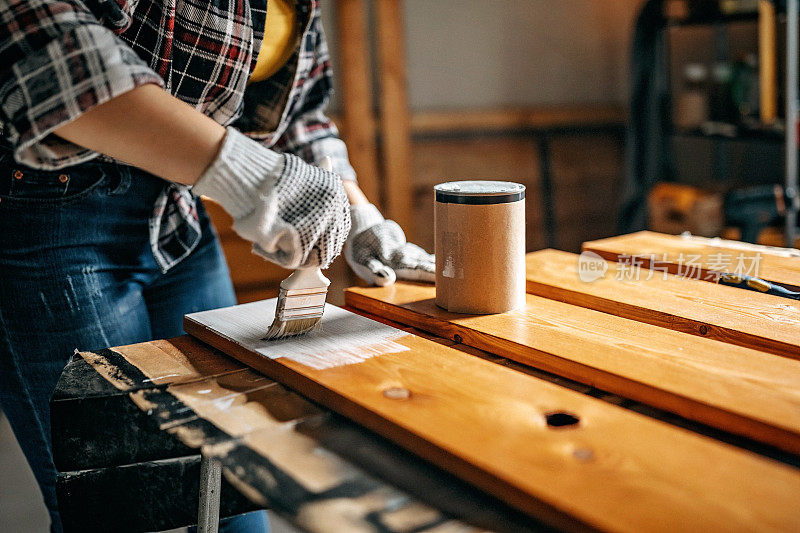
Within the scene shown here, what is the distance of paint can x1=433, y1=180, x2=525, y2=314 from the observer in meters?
0.91

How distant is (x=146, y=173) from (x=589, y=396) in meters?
0.70

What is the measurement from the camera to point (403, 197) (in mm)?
3084

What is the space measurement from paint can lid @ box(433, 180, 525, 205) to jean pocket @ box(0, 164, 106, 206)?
1.56 feet

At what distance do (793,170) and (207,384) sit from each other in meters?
2.55

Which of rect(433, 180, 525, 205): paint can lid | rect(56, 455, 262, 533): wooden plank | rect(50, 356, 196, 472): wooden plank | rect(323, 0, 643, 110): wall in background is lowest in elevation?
rect(56, 455, 262, 533): wooden plank

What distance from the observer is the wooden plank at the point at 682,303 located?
85 cm

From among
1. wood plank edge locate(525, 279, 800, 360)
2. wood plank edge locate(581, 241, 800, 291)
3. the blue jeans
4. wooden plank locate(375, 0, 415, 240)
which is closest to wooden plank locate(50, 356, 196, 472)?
the blue jeans

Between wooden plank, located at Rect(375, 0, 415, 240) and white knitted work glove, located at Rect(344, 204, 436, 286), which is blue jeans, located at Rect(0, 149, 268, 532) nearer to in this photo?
white knitted work glove, located at Rect(344, 204, 436, 286)

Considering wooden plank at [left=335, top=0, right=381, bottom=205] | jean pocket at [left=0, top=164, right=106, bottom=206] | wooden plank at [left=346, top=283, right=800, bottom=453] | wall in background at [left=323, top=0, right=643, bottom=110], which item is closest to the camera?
wooden plank at [left=346, top=283, right=800, bottom=453]

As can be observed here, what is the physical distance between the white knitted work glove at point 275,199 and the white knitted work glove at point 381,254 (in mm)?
329

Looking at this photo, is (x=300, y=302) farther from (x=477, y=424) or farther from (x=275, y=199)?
(x=477, y=424)

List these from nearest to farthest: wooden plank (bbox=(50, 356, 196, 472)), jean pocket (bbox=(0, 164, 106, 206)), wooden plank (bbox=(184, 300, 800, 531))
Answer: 1. wooden plank (bbox=(184, 300, 800, 531))
2. wooden plank (bbox=(50, 356, 196, 472))
3. jean pocket (bbox=(0, 164, 106, 206))

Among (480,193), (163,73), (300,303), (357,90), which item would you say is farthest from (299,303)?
(357,90)

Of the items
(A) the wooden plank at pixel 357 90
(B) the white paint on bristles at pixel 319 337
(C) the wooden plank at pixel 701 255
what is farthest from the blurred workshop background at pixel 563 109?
(B) the white paint on bristles at pixel 319 337
